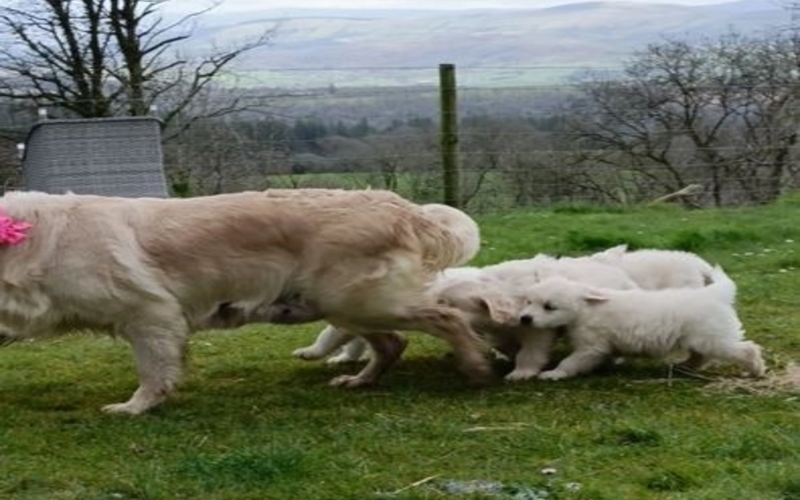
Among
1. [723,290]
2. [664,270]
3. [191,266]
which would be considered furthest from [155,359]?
[664,270]

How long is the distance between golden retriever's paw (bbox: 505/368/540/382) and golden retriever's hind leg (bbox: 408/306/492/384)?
6.2 inches

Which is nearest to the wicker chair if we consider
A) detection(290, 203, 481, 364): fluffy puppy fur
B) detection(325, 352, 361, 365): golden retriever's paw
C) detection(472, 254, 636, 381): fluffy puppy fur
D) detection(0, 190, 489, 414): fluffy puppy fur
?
detection(290, 203, 481, 364): fluffy puppy fur

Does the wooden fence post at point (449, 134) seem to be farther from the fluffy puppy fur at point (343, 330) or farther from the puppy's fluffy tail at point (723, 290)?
the puppy's fluffy tail at point (723, 290)

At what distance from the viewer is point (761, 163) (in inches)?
628

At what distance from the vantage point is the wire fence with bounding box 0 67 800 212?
14.1 m

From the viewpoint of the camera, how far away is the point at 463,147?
13.9 meters

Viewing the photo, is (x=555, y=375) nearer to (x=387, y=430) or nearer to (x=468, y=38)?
(x=387, y=430)

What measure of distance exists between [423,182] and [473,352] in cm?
780

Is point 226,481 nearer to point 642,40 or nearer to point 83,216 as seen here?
point 83,216

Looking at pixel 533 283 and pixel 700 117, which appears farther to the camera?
pixel 700 117

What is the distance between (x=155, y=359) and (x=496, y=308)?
5.36 feet

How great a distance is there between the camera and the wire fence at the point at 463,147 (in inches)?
555

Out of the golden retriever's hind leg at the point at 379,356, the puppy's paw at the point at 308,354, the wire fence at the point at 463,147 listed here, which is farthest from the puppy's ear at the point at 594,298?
the wire fence at the point at 463,147

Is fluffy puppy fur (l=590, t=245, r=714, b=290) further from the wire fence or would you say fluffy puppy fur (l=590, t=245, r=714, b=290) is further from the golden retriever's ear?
the wire fence
